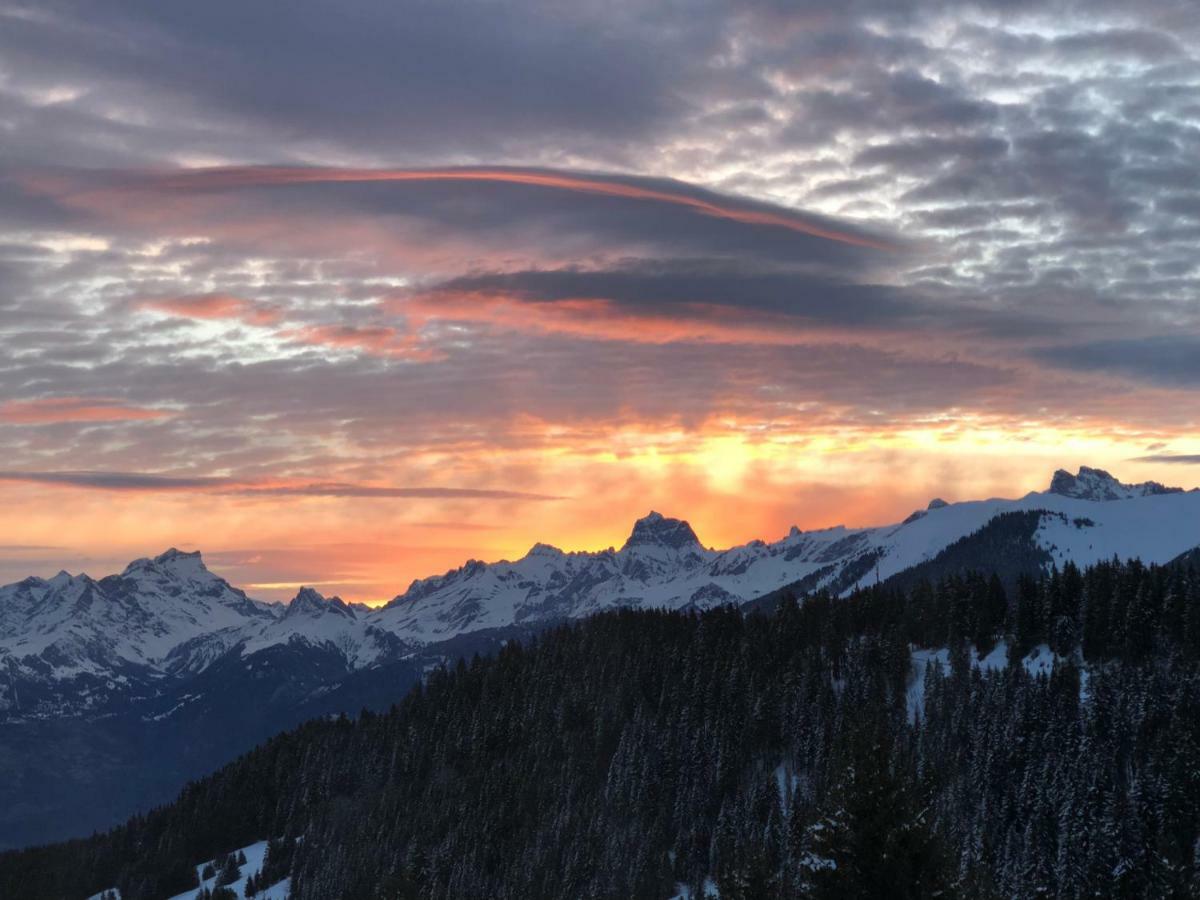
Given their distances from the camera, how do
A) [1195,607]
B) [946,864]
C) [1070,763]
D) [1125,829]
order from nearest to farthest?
[946,864] → [1125,829] → [1070,763] → [1195,607]

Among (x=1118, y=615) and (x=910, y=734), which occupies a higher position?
(x=1118, y=615)

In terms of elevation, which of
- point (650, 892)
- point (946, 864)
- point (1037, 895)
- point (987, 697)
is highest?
point (946, 864)

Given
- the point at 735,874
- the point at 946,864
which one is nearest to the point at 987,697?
the point at 735,874

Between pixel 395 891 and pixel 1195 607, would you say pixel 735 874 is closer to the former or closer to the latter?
pixel 395 891

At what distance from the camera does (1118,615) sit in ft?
619

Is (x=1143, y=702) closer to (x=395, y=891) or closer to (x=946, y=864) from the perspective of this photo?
(x=395, y=891)

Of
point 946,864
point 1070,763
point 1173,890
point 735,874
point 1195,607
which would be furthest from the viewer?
point 1195,607

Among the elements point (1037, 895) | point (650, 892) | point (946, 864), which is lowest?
point (650, 892)

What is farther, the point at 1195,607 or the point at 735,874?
the point at 1195,607

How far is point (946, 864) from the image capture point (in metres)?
45.3

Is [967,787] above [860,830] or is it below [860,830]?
below

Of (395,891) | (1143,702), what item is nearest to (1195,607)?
(1143,702)

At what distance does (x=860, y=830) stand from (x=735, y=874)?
33344mm

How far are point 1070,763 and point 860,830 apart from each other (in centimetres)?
12969
